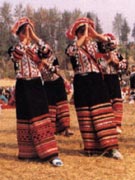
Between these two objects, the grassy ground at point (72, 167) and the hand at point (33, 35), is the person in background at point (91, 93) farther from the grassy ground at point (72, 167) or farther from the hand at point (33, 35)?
the hand at point (33, 35)

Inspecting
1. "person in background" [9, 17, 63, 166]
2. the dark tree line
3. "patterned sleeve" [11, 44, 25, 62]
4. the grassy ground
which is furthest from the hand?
the dark tree line

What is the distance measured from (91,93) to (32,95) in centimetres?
89

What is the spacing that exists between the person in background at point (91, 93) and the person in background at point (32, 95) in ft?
1.87

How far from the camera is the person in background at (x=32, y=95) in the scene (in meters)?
6.99

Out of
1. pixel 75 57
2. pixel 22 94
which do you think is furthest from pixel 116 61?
pixel 22 94

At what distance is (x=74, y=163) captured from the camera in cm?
711

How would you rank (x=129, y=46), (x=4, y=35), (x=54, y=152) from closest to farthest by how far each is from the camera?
(x=54, y=152) → (x=4, y=35) → (x=129, y=46)

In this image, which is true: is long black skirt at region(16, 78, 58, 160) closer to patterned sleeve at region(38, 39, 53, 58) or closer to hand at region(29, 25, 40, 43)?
patterned sleeve at region(38, 39, 53, 58)

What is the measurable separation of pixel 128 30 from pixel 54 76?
71.7 m

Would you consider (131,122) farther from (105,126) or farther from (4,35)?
(4,35)

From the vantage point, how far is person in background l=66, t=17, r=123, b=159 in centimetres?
720

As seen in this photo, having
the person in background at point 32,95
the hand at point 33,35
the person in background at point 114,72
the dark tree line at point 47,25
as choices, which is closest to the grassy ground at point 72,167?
the person in background at point 32,95

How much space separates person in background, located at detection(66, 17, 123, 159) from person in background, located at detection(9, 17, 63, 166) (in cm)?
57

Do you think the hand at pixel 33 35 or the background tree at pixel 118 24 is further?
the background tree at pixel 118 24
